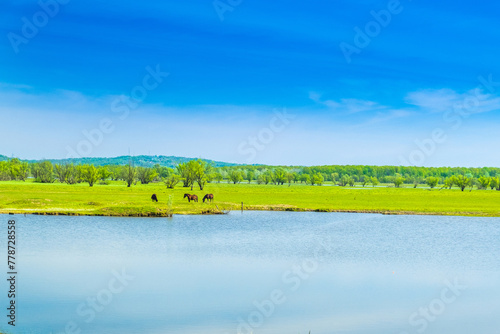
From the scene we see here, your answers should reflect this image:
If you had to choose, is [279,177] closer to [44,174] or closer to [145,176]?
[145,176]

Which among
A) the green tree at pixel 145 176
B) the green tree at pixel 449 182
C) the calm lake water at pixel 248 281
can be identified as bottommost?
the calm lake water at pixel 248 281

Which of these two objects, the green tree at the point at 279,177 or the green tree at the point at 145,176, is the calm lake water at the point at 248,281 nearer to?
the green tree at the point at 145,176

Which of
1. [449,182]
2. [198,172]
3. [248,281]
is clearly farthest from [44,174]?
[449,182]

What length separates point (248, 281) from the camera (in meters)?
20.5

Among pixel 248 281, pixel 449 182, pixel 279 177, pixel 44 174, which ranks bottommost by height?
pixel 248 281

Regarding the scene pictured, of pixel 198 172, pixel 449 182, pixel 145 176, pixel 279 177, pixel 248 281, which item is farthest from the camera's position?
pixel 279 177

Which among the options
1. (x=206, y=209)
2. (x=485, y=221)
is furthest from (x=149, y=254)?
(x=485, y=221)

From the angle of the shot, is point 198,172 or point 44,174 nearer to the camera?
point 198,172

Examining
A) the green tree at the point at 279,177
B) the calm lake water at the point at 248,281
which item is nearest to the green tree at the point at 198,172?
the calm lake water at the point at 248,281

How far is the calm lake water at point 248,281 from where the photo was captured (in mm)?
15234

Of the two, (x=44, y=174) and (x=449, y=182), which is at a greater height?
(x=44, y=174)

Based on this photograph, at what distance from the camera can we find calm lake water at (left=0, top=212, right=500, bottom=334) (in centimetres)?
1523

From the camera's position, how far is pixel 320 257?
27.0 meters

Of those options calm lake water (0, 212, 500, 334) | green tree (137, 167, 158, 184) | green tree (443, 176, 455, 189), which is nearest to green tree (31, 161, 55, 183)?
green tree (137, 167, 158, 184)
